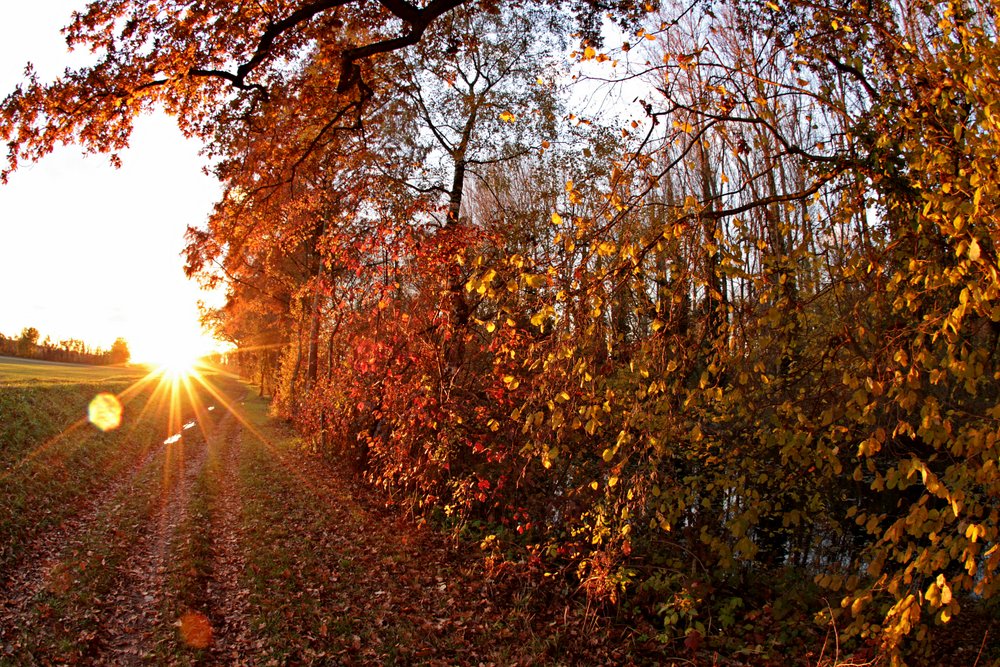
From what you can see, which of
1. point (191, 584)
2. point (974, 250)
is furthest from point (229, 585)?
point (974, 250)

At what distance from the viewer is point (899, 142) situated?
3475 mm

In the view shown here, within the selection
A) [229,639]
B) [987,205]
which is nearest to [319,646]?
[229,639]

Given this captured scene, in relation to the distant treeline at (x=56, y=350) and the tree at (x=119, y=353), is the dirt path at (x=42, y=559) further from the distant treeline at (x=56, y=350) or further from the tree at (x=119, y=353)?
the tree at (x=119, y=353)

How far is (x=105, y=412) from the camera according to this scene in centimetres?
1708

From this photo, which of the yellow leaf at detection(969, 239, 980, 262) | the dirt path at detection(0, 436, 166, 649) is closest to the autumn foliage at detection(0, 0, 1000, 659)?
the yellow leaf at detection(969, 239, 980, 262)

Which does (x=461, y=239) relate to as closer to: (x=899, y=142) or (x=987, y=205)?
(x=899, y=142)

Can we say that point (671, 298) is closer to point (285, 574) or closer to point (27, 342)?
point (285, 574)

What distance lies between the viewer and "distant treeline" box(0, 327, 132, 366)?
128 ft

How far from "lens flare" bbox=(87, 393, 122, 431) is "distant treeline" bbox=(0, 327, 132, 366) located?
2630cm

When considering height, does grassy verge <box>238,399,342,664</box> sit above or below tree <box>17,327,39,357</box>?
below

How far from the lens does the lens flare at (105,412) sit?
50.9 ft

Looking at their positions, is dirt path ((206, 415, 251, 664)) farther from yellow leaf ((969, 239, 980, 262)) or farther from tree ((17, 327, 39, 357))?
tree ((17, 327, 39, 357))

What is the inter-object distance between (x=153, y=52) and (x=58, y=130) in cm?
121

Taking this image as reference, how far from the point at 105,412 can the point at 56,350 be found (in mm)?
32776
